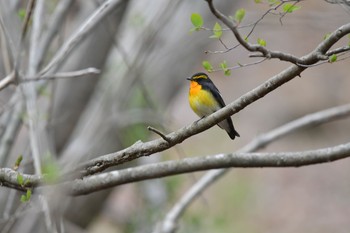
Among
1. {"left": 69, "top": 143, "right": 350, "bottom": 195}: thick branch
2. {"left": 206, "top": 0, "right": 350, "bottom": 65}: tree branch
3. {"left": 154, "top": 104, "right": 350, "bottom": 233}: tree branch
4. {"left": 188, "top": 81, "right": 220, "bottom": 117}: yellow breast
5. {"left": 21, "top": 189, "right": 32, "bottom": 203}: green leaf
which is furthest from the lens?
{"left": 154, "top": 104, "right": 350, "bottom": 233}: tree branch

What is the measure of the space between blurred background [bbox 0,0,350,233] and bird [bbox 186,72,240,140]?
43 centimetres

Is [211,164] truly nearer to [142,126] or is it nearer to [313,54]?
[313,54]

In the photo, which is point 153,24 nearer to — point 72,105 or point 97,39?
point 97,39

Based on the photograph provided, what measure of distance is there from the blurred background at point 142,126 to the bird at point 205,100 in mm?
434

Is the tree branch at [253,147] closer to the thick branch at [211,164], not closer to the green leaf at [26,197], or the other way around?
the thick branch at [211,164]

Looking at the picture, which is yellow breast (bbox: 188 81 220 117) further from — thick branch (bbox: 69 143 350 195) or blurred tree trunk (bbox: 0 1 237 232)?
blurred tree trunk (bbox: 0 1 237 232)

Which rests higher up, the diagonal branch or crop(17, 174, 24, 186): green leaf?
A: crop(17, 174, 24, 186): green leaf

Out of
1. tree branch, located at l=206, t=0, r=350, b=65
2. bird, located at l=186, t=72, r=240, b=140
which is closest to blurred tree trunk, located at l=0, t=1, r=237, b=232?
bird, located at l=186, t=72, r=240, b=140

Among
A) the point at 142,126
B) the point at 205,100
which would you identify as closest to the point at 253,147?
the point at 205,100

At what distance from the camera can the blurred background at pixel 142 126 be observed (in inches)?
188

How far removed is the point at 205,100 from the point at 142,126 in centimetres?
248

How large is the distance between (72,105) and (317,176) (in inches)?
295

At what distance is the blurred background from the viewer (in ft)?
15.7

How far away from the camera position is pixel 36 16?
4355 mm
